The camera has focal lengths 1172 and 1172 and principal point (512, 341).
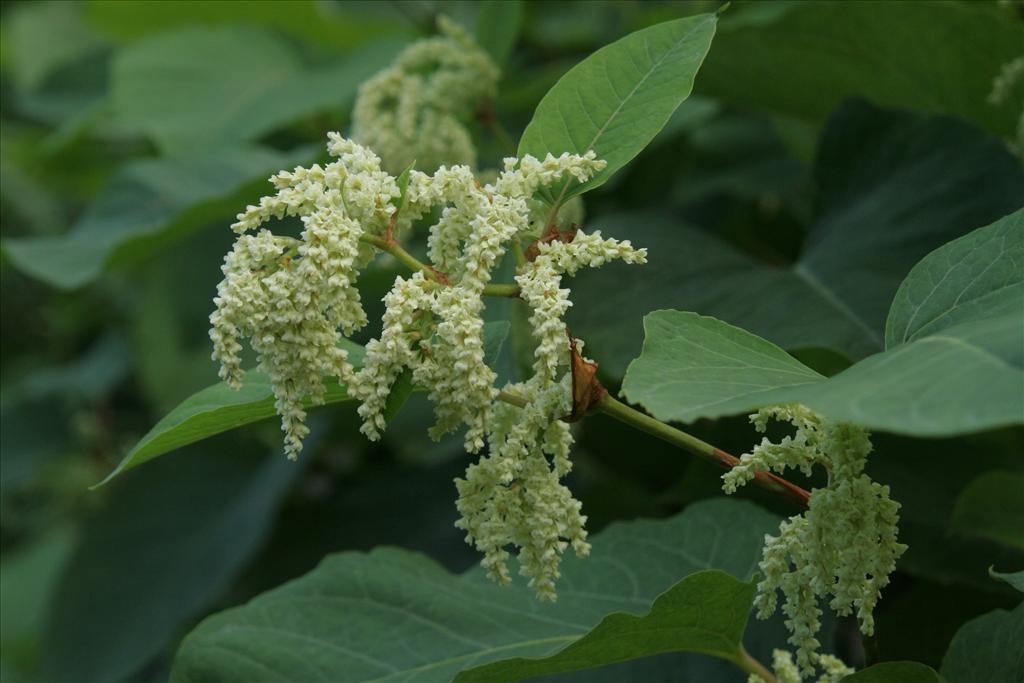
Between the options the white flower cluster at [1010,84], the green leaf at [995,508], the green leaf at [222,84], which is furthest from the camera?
the green leaf at [222,84]

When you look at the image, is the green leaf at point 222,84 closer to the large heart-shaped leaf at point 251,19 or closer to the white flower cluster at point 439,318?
the large heart-shaped leaf at point 251,19

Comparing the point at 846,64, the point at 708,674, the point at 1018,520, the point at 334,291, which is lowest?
the point at 708,674

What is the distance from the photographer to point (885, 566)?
0.93 meters

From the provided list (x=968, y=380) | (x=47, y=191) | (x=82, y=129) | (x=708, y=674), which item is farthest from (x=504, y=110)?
(x=47, y=191)

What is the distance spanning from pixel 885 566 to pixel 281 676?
69 centimetres

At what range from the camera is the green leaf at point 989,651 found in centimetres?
112

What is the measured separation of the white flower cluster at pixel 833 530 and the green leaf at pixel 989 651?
246 mm

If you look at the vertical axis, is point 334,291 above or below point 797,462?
above

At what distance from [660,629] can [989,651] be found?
1.10ft

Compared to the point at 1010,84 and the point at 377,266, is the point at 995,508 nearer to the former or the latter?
the point at 1010,84

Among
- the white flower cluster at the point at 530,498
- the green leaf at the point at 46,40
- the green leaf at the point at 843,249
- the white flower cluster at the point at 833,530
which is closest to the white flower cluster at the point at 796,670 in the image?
the white flower cluster at the point at 833,530

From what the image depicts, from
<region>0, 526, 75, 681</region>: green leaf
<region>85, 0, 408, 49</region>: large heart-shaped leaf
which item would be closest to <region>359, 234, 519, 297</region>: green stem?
<region>85, 0, 408, 49</region>: large heart-shaped leaf

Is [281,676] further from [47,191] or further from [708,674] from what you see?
[47,191]

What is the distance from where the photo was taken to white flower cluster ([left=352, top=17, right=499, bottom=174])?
173 centimetres
